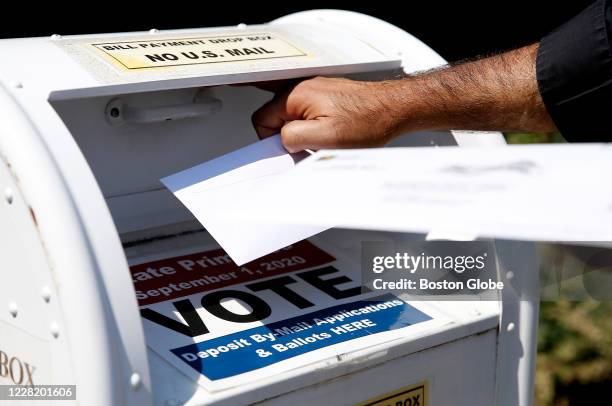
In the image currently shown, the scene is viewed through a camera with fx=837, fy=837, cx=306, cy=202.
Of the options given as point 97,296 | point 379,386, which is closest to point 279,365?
point 379,386

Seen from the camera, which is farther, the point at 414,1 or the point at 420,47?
the point at 414,1

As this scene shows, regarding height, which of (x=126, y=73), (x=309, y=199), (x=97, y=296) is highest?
(x=126, y=73)

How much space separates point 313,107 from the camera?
4.86 feet

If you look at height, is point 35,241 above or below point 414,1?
below

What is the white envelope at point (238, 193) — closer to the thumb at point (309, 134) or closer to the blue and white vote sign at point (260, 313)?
the thumb at point (309, 134)

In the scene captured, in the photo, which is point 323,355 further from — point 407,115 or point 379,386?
point 407,115

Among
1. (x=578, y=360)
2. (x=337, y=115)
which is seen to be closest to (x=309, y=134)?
(x=337, y=115)

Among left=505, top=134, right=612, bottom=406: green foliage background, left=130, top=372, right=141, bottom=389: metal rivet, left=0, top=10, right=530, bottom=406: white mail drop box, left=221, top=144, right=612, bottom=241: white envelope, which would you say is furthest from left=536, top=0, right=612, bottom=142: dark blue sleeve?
left=505, top=134, right=612, bottom=406: green foliage background

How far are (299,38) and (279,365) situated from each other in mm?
696

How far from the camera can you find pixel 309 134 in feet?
4.72

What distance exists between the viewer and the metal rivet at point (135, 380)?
1123mm

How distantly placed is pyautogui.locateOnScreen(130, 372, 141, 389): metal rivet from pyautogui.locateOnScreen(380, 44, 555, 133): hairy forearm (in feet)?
2.12

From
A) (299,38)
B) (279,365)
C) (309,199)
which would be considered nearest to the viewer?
(309,199)

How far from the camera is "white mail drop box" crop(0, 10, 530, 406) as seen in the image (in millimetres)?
1119
